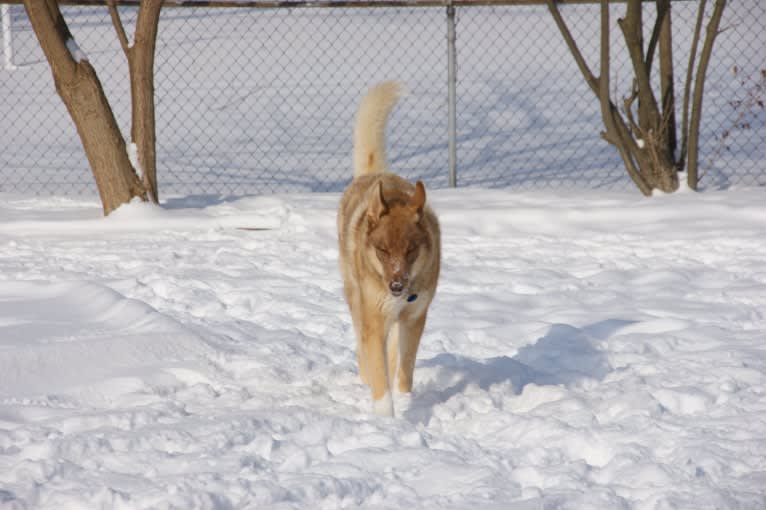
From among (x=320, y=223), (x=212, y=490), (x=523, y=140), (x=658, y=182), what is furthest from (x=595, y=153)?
(x=212, y=490)

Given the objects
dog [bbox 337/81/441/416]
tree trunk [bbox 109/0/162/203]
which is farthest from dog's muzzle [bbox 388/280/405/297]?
tree trunk [bbox 109/0/162/203]

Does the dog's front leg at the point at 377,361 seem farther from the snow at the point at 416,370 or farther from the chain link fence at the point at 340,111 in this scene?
the chain link fence at the point at 340,111

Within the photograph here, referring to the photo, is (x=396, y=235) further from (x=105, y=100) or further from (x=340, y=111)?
(x=340, y=111)

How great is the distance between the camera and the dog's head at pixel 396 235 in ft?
11.8

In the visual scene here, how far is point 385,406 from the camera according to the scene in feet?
12.4

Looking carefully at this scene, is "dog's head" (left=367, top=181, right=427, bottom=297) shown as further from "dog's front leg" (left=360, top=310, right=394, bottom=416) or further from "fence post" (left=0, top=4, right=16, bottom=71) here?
Answer: "fence post" (left=0, top=4, right=16, bottom=71)

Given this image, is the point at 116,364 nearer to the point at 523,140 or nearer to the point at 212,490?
the point at 212,490

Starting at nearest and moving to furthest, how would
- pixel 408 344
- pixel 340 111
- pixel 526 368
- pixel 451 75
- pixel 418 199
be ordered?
pixel 418 199, pixel 408 344, pixel 526 368, pixel 451 75, pixel 340 111

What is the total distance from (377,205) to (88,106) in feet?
14.6

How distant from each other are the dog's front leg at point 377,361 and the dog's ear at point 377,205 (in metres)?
0.41

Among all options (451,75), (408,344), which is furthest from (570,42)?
(408,344)

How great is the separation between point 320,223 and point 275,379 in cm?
308

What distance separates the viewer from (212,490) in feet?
9.48

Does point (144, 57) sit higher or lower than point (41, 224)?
higher
